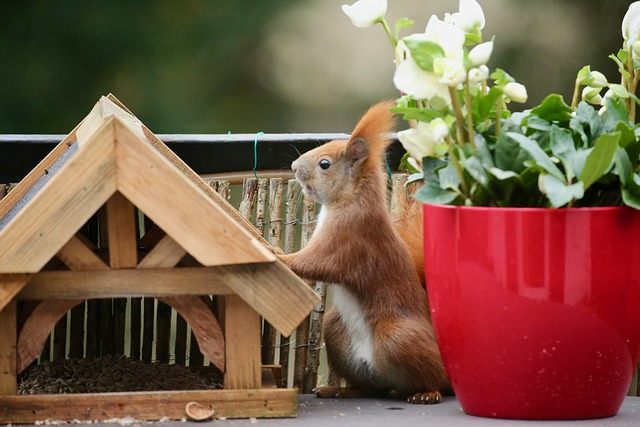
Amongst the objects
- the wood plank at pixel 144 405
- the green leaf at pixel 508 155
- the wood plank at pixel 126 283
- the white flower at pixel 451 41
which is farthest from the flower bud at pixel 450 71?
the wood plank at pixel 144 405

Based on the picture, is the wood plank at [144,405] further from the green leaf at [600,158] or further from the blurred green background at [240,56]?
the blurred green background at [240,56]

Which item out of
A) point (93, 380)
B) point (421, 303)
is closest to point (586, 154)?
point (421, 303)

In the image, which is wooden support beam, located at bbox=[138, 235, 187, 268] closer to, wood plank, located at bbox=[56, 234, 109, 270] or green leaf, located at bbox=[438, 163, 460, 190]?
wood plank, located at bbox=[56, 234, 109, 270]

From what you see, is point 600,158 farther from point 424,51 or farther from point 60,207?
point 60,207

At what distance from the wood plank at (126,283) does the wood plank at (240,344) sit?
0.05 meters

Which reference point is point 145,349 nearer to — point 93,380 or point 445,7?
point 93,380

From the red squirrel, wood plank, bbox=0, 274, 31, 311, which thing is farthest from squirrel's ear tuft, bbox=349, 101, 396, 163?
wood plank, bbox=0, 274, 31, 311

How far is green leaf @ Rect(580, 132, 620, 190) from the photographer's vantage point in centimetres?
163

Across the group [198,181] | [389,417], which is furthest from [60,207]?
[389,417]

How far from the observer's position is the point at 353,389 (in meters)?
2.27

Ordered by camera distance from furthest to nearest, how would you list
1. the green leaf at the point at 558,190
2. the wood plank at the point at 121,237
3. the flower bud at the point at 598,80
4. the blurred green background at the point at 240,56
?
the blurred green background at the point at 240,56 → the flower bud at the point at 598,80 → the wood plank at the point at 121,237 → the green leaf at the point at 558,190

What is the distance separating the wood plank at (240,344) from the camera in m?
1.89

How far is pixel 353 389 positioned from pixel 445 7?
2227 millimetres

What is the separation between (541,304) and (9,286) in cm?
83
